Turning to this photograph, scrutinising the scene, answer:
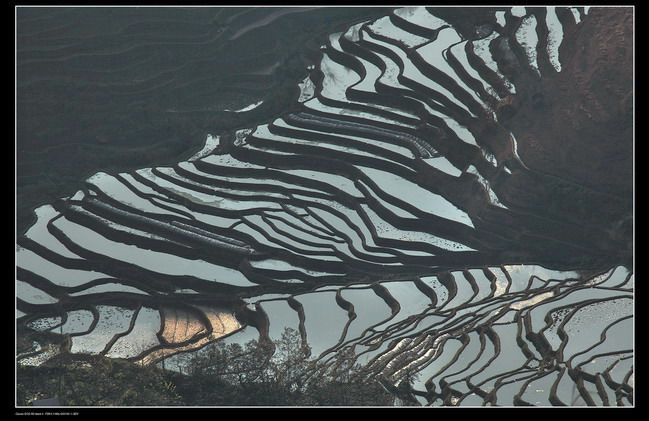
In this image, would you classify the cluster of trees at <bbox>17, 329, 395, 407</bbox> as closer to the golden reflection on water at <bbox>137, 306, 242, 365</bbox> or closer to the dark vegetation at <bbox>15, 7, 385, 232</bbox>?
the golden reflection on water at <bbox>137, 306, 242, 365</bbox>

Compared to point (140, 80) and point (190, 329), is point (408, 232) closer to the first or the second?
point (190, 329)

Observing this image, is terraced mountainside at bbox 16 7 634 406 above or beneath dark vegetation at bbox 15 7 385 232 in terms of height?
beneath

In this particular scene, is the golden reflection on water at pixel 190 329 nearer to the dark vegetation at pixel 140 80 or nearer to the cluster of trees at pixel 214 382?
the cluster of trees at pixel 214 382

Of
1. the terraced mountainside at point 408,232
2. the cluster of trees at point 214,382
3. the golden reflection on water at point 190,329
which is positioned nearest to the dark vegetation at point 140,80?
the terraced mountainside at point 408,232

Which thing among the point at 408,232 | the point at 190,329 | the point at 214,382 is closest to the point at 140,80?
the point at 408,232

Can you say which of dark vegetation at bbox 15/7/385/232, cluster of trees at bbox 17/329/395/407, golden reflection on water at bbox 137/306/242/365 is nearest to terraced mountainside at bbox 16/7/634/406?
golden reflection on water at bbox 137/306/242/365

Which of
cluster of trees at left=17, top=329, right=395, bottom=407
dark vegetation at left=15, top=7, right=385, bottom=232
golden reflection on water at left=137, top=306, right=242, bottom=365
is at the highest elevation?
dark vegetation at left=15, top=7, right=385, bottom=232
